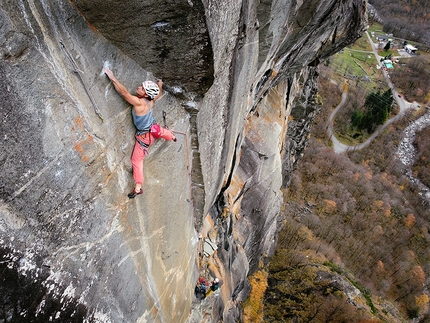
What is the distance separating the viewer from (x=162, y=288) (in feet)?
21.9

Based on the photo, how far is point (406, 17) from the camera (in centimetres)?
8669

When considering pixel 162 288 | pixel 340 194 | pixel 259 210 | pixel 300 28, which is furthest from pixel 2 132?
pixel 340 194

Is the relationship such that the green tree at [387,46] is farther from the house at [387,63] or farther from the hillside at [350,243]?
the hillside at [350,243]

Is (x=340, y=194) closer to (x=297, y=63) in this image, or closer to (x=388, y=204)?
(x=388, y=204)

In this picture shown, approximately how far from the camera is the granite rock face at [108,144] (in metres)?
3.28

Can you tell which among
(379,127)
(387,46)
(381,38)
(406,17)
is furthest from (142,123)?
(406,17)

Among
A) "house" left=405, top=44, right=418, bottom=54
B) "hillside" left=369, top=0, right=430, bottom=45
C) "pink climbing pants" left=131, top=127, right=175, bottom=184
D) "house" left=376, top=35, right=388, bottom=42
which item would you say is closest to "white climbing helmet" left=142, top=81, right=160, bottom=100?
"pink climbing pants" left=131, top=127, right=175, bottom=184

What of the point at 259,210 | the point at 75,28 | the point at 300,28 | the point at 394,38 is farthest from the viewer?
the point at 394,38

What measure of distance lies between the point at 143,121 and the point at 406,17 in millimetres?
106940

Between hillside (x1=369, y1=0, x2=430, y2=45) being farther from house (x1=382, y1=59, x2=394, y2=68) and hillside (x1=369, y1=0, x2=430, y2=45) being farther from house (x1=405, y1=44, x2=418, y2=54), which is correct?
house (x1=382, y1=59, x2=394, y2=68)

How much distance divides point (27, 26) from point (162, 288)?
5516mm

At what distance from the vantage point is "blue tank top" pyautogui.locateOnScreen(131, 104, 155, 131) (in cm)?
450

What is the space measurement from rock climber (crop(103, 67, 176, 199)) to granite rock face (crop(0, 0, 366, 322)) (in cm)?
12

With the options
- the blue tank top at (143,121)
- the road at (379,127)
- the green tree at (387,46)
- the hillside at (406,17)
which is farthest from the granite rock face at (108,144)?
the hillside at (406,17)
